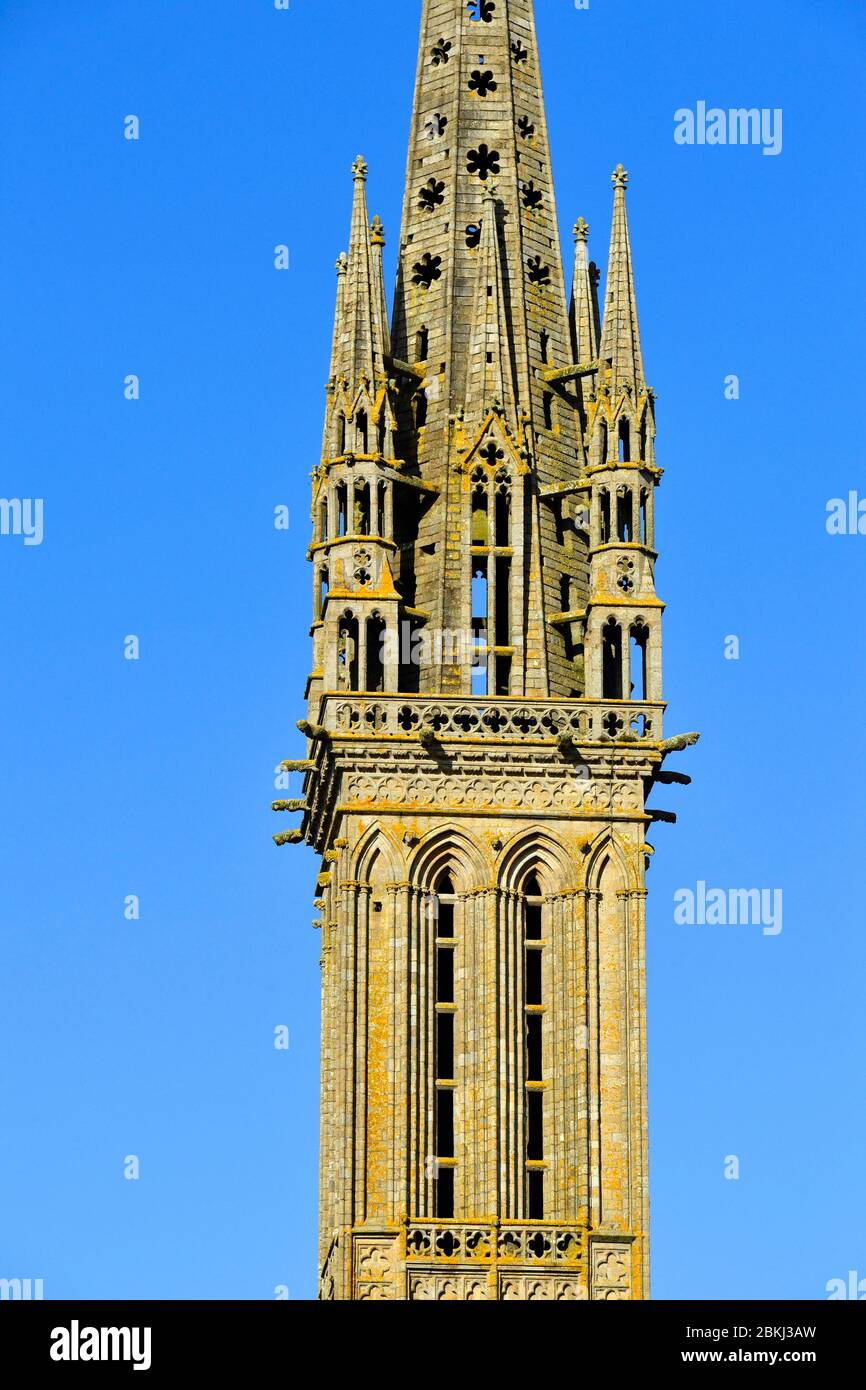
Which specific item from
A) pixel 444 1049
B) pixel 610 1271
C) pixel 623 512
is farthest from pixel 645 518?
pixel 610 1271

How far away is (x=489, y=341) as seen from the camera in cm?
8750

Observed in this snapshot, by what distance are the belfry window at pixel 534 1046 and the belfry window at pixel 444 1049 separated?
4.13 feet

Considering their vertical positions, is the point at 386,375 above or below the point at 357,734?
above

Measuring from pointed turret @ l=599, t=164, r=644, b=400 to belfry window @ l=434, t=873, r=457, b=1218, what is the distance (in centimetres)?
1028

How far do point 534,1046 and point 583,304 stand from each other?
15.1m

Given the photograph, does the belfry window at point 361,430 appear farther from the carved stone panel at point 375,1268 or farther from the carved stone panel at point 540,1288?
the carved stone panel at point 540,1288

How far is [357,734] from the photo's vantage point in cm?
8312

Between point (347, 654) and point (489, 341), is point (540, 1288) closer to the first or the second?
point (347, 654)

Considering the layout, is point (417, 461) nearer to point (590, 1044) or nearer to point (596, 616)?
point (596, 616)

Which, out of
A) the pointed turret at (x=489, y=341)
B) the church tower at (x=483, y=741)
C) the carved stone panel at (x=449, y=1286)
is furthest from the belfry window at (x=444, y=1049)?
the pointed turret at (x=489, y=341)

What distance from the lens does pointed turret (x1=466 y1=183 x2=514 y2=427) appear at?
3428 inches
